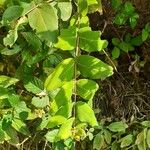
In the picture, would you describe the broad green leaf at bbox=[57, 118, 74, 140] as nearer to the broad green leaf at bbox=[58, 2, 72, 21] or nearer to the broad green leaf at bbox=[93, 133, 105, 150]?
the broad green leaf at bbox=[58, 2, 72, 21]

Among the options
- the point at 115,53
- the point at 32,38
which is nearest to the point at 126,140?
the point at 115,53

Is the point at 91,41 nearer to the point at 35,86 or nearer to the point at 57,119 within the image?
the point at 57,119

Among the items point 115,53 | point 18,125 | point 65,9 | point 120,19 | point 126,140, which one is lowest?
point 126,140

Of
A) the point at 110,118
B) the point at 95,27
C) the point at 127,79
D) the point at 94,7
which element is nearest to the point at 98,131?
the point at 110,118

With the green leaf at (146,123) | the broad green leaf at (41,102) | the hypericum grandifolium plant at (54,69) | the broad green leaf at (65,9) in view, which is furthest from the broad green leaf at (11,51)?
the green leaf at (146,123)

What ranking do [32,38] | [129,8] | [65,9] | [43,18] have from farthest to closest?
[129,8]
[32,38]
[65,9]
[43,18]

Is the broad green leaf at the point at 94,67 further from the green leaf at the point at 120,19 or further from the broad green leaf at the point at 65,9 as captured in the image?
the green leaf at the point at 120,19

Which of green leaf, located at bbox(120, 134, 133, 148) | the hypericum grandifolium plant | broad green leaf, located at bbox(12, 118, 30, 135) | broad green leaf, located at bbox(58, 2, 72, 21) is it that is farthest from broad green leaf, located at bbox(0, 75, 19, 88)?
green leaf, located at bbox(120, 134, 133, 148)

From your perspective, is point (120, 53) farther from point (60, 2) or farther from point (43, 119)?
point (60, 2)

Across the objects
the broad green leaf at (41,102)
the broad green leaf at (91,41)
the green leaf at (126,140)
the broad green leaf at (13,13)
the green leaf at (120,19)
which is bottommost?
the green leaf at (126,140)
